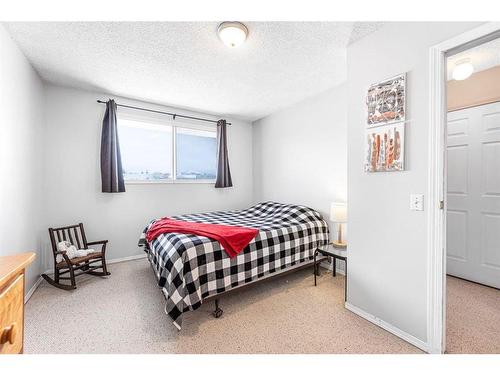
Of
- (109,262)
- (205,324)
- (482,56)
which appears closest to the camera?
(205,324)

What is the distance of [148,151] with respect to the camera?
3568 mm

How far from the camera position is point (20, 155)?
7.05ft

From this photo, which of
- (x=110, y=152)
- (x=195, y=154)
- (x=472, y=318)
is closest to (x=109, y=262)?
(x=110, y=152)

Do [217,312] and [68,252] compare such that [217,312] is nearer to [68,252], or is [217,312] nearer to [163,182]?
[68,252]

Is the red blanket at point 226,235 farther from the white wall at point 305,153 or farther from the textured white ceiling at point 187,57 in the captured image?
the textured white ceiling at point 187,57

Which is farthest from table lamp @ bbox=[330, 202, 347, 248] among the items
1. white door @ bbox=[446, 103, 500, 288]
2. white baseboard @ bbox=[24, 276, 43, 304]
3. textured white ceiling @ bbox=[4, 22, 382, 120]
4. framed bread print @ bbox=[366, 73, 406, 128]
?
white baseboard @ bbox=[24, 276, 43, 304]

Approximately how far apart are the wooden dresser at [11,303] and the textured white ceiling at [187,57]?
182 cm

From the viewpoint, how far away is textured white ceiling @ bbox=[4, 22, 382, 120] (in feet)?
6.04

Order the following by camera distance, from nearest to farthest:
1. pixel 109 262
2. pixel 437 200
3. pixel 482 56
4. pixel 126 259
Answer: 1. pixel 437 200
2. pixel 482 56
3. pixel 109 262
4. pixel 126 259

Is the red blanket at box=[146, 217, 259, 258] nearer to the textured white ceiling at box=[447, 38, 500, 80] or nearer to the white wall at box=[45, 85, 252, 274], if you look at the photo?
the white wall at box=[45, 85, 252, 274]

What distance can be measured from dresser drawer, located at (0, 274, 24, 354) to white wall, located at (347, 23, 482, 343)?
2062 mm

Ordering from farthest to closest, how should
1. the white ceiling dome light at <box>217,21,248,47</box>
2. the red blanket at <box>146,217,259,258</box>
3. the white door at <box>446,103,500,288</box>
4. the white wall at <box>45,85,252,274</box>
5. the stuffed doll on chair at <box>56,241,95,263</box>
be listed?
the white wall at <box>45,85,252,274</box> → the stuffed doll on chair at <box>56,241,95,263</box> → the white door at <box>446,103,500,288</box> → the red blanket at <box>146,217,259,258</box> → the white ceiling dome light at <box>217,21,248,47</box>

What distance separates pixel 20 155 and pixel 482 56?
4499mm

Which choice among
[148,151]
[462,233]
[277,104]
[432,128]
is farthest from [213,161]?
[462,233]
